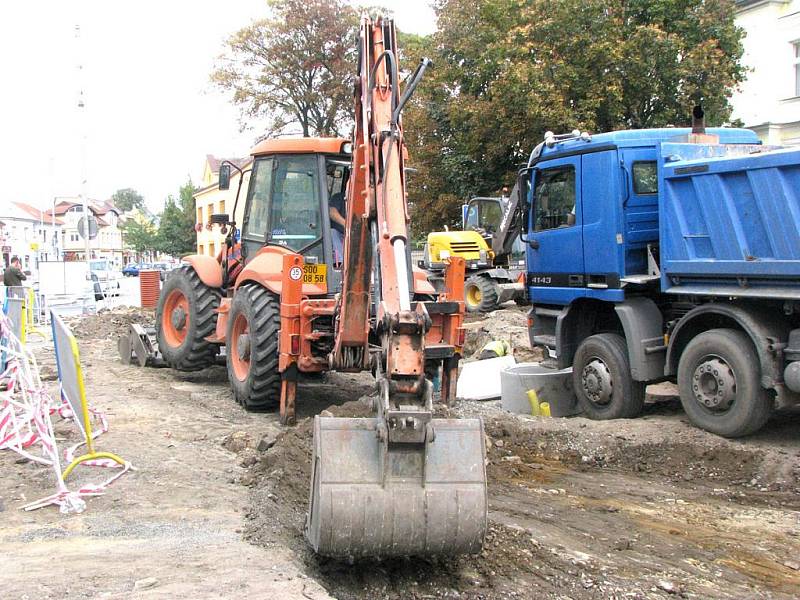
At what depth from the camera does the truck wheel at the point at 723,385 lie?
697 cm

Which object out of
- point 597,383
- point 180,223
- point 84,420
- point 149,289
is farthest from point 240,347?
point 180,223

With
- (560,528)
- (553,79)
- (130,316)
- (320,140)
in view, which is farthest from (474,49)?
(560,528)

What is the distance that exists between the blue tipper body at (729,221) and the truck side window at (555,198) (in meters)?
1.25

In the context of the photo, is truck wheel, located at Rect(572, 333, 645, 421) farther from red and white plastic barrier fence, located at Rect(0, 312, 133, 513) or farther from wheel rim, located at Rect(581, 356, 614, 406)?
red and white plastic barrier fence, located at Rect(0, 312, 133, 513)

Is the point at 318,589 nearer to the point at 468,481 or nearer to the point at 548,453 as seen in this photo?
the point at 468,481

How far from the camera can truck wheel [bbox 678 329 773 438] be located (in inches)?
274

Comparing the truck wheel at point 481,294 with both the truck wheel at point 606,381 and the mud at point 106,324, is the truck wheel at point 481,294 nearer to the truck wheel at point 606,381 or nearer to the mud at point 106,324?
the mud at point 106,324

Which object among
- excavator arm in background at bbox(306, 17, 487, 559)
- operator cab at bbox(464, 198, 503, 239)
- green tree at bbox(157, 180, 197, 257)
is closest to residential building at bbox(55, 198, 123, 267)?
green tree at bbox(157, 180, 197, 257)

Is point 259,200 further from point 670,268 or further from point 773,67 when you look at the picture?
point 773,67

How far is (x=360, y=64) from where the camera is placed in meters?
6.29

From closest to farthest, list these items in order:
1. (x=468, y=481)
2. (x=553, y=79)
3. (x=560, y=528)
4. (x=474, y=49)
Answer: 1. (x=468, y=481)
2. (x=560, y=528)
3. (x=553, y=79)
4. (x=474, y=49)

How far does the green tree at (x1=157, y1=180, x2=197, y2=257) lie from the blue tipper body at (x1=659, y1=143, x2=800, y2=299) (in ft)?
217

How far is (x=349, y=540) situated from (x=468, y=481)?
0.70m

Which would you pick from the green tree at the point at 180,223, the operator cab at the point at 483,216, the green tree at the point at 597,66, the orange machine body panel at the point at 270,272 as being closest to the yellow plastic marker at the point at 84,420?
the orange machine body panel at the point at 270,272
